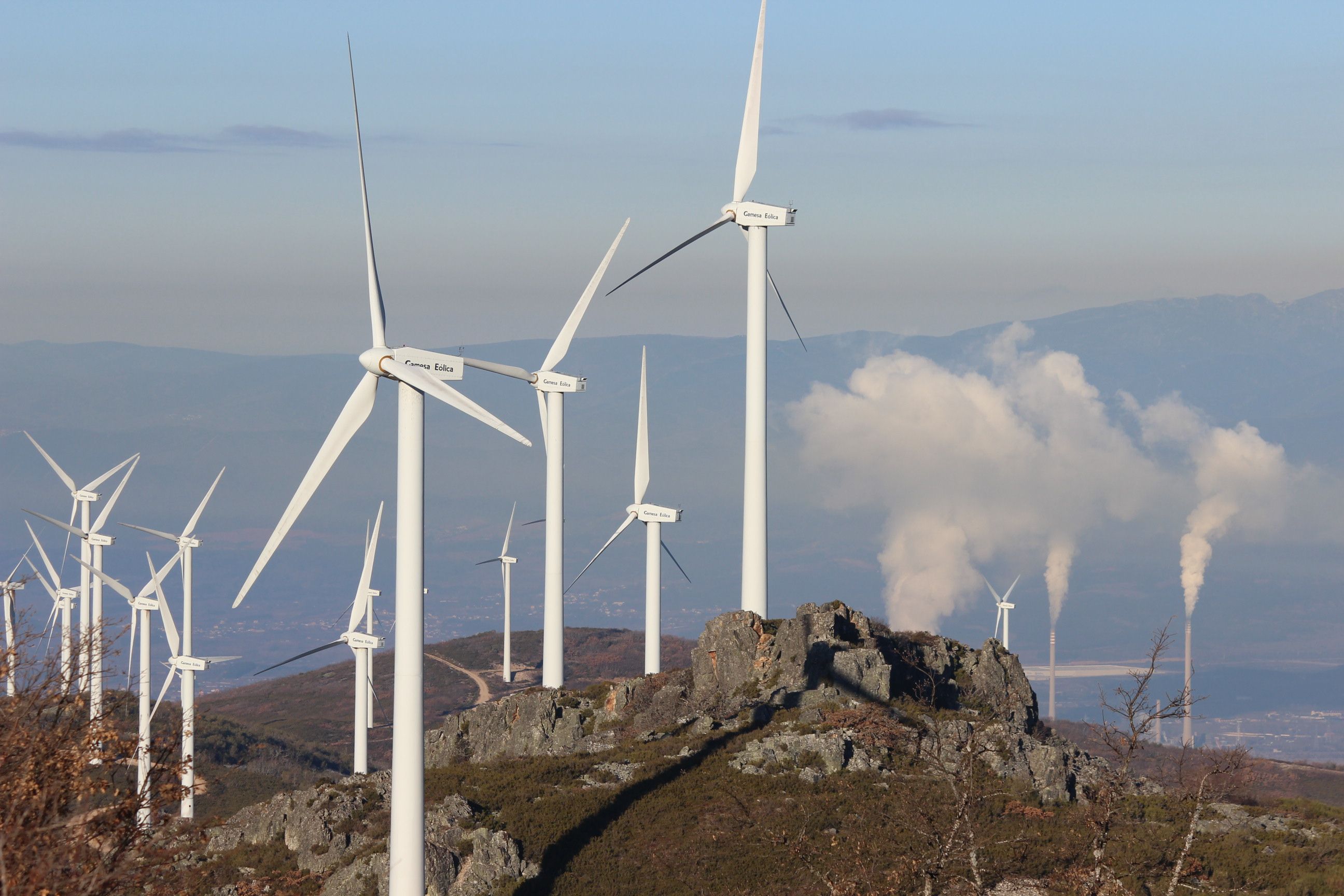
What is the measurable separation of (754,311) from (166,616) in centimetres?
5086

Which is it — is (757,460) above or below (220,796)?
above

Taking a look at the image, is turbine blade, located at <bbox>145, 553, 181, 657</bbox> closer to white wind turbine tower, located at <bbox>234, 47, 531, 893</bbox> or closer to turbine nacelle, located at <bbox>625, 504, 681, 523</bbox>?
turbine nacelle, located at <bbox>625, 504, 681, 523</bbox>

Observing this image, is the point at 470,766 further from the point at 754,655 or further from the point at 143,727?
the point at 143,727

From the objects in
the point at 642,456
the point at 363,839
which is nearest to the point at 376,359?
the point at 363,839

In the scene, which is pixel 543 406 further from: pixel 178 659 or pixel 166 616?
pixel 178 659

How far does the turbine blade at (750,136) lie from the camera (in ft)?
287

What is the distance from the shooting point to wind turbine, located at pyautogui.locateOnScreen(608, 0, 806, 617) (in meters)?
84.7

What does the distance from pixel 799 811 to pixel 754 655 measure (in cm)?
2561

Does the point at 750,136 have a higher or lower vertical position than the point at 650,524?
higher

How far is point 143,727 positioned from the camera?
9069cm

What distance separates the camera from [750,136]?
87812 millimetres

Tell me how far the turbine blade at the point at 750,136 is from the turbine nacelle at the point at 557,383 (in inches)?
741

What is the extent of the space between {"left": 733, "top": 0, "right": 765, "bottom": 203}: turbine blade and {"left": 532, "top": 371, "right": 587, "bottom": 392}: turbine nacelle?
18.8m

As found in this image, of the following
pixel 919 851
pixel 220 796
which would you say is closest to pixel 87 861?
pixel 919 851
